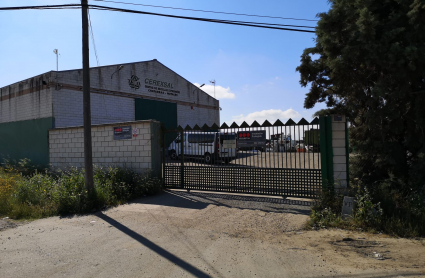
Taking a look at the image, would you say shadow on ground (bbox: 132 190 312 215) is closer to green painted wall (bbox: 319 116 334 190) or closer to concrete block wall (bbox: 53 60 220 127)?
green painted wall (bbox: 319 116 334 190)

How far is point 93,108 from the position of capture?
1866cm

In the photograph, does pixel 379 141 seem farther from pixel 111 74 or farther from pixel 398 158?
pixel 111 74

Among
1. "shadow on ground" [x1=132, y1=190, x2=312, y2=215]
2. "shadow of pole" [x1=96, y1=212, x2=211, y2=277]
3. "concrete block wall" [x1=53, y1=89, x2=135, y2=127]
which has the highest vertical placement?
"concrete block wall" [x1=53, y1=89, x2=135, y2=127]

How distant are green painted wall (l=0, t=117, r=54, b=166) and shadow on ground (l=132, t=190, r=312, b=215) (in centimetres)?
851

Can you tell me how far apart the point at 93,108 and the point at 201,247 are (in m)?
15.9

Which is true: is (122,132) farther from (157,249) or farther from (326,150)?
(326,150)

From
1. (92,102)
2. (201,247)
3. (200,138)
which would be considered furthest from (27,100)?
(201,247)

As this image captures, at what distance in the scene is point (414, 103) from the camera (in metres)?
6.97

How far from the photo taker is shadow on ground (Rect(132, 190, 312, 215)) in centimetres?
733

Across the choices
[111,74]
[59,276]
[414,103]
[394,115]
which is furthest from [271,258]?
[111,74]

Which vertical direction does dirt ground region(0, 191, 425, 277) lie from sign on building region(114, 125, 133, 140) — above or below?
below

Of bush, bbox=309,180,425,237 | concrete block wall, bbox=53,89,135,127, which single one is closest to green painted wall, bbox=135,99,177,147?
concrete block wall, bbox=53,89,135,127

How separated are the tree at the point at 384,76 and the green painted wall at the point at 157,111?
1617 cm

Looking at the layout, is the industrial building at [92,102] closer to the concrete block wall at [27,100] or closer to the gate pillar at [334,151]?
the concrete block wall at [27,100]
